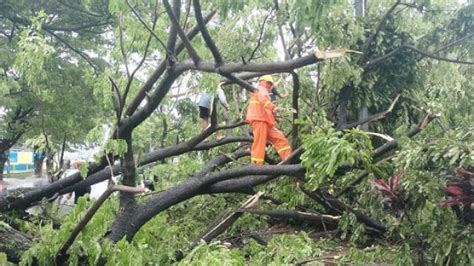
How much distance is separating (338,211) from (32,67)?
10.8 ft

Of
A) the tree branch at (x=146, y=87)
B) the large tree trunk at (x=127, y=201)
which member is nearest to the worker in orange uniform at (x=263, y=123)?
the tree branch at (x=146, y=87)

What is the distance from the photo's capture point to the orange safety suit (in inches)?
203

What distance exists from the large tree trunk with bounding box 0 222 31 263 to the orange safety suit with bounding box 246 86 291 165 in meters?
2.29

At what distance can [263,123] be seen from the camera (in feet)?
17.4

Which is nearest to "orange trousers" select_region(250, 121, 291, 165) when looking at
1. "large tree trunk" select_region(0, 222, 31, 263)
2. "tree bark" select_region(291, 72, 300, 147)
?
"tree bark" select_region(291, 72, 300, 147)

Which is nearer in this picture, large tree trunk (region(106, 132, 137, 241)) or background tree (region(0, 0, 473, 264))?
background tree (region(0, 0, 473, 264))

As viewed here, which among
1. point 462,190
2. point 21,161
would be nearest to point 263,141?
point 462,190

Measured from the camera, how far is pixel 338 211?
5.26 m

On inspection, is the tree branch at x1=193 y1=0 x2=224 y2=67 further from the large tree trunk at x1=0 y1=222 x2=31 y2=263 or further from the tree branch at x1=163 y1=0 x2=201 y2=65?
the large tree trunk at x1=0 y1=222 x2=31 y2=263

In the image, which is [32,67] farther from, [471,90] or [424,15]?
[471,90]

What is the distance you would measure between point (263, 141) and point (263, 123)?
0.23 m

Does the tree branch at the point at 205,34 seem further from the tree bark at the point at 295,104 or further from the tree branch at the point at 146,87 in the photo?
the tree bark at the point at 295,104

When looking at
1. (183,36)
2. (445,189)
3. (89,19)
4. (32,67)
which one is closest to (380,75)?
(445,189)

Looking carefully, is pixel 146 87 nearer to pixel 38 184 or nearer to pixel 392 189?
pixel 392 189
